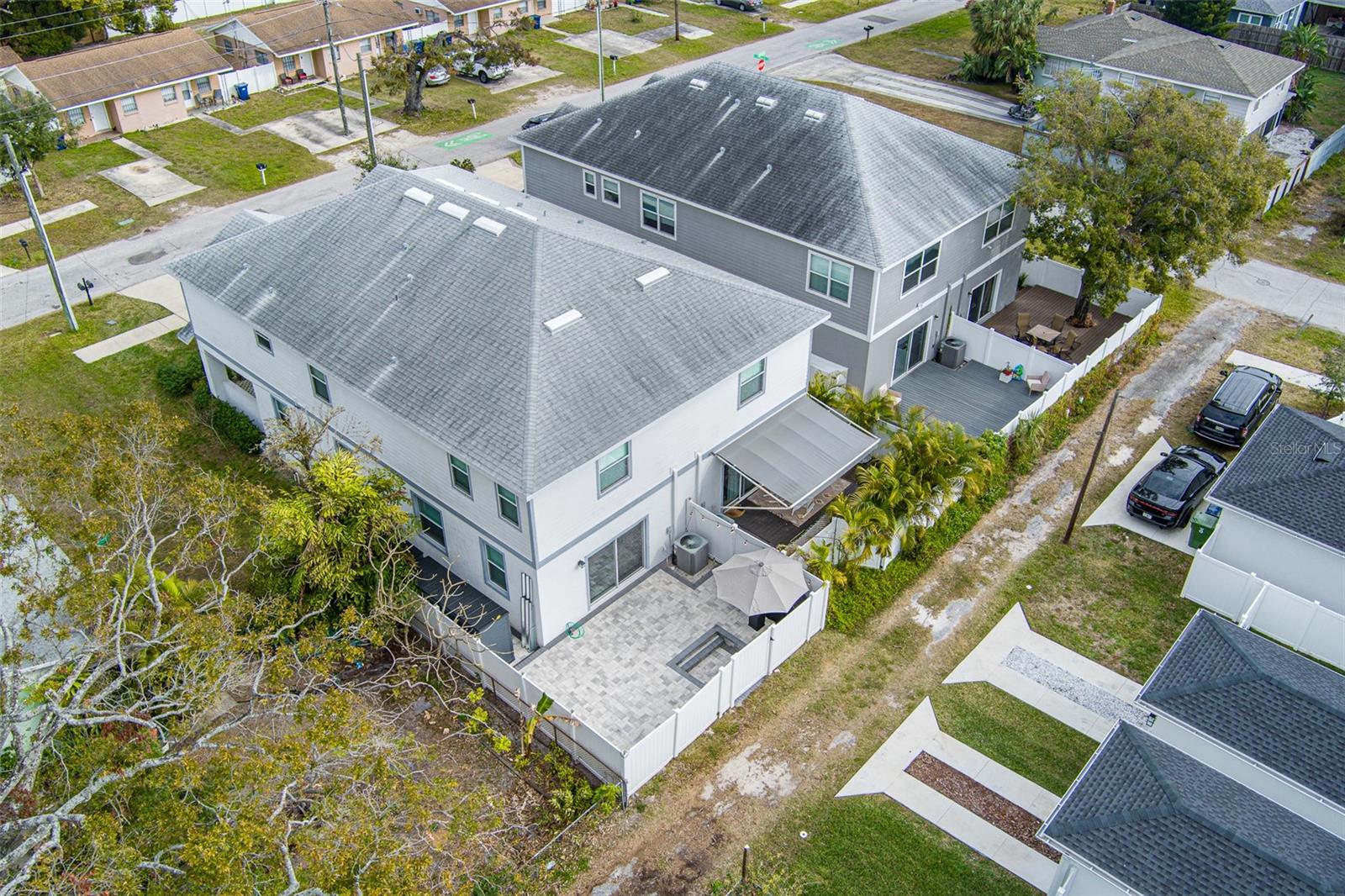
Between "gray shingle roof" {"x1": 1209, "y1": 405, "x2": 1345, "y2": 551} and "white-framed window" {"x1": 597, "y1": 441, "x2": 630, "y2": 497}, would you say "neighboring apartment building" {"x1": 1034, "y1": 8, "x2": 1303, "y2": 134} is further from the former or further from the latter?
"white-framed window" {"x1": 597, "y1": 441, "x2": 630, "y2": 497}

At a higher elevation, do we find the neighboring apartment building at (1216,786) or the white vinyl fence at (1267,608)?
the neighboring apartment building at (1216,786)

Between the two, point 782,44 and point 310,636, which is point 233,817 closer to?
point 310,636

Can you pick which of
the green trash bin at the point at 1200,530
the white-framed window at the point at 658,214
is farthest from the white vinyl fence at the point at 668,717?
the white-framed window at the point at 658,214

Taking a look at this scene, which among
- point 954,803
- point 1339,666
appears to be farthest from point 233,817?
point 1339,666

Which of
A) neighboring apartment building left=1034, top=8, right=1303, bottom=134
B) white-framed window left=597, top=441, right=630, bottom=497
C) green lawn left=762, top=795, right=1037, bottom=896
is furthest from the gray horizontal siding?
neighboring apartment building left=1034, top=8, right=1303, bottom=134

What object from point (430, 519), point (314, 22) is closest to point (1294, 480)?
point (430, 519)

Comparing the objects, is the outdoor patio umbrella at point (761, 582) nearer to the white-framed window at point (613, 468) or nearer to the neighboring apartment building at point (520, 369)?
the neighboring apartment building at point (520, 369)

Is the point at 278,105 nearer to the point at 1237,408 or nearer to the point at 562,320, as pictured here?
the point at 562,320
